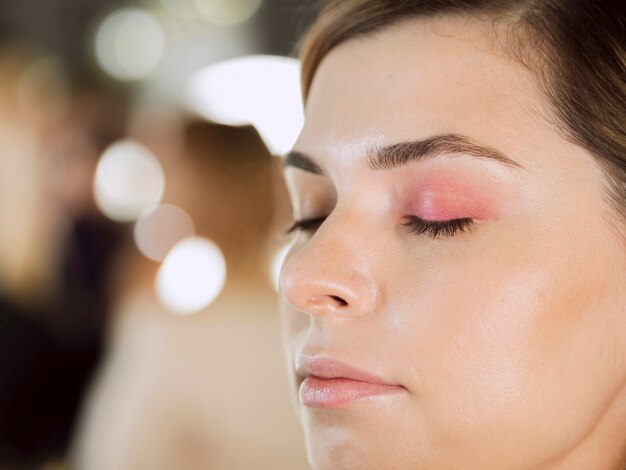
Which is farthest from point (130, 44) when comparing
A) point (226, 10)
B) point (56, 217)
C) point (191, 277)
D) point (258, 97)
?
point (191, 277)

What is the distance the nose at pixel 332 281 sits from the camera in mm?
771

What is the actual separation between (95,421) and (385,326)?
3.71 feet

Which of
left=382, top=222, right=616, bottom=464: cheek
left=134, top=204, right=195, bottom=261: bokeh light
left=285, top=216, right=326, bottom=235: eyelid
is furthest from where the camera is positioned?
left=134, top=204, right=195, bottom=261: bokeh light

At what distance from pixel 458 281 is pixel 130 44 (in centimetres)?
322

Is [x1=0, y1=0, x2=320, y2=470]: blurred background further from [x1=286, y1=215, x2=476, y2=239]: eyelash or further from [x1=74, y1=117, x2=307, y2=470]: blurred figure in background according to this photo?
[x1=286, y1=215, x2=476, y2=239]: eyelash

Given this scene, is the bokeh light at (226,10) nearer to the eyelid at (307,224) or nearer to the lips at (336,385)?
the eyelid at (307,224)

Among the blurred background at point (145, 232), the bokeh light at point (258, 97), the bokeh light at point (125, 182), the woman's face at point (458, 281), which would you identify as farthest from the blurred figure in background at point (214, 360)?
the bokeh light at point (125, 182)

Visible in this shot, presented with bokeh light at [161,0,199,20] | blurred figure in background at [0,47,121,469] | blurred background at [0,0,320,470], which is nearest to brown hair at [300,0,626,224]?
blurred background at [0,0,320,470]

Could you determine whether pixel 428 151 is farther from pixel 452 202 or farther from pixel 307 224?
pixel 307 224

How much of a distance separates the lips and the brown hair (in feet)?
0.88

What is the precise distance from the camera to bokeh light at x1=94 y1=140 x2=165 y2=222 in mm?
3133

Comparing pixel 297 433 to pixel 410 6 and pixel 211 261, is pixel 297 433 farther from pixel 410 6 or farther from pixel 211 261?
pixel 410 6

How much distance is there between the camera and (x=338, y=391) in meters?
0.78

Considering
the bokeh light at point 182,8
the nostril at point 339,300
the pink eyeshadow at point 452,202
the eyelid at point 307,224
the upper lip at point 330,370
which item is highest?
the bokeh light at point 182,8
